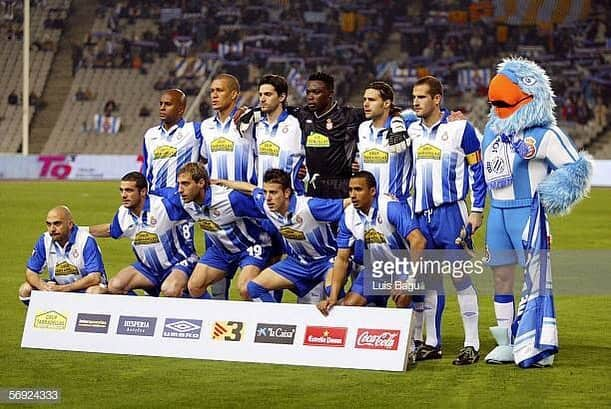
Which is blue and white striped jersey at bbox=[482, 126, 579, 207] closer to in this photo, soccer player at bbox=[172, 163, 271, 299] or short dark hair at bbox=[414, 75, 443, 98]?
short dark hair at bbox=[414, 75, 443, 98]

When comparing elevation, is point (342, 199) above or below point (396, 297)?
above

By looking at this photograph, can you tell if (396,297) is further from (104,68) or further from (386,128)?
(104,68)

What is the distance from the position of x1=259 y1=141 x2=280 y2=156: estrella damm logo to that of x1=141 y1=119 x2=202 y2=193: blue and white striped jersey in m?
0.83

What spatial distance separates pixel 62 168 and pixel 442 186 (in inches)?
964

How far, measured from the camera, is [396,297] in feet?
27.9

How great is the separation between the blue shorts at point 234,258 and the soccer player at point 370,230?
44.2 inches

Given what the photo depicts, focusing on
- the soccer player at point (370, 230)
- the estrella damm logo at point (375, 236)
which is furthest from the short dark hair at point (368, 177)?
the estrella damm logo at point (375, 236)

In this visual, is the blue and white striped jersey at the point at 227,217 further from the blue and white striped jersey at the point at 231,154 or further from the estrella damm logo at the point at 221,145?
the estrella damm logo at the point at 221,145

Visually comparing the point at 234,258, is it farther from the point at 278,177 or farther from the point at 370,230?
the point at 370,230

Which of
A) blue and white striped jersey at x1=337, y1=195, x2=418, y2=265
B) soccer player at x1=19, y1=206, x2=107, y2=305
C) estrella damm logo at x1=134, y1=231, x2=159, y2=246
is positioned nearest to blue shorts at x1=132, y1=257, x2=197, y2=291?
estrella damm logo at x1=134, y1=231, x2=159, y2=246

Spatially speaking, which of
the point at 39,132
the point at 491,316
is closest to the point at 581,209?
the point at 491,316

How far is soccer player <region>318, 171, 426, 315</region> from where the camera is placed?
325 inches

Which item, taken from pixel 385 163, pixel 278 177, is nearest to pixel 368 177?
pixel 385 163

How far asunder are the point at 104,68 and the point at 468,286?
3071cm
